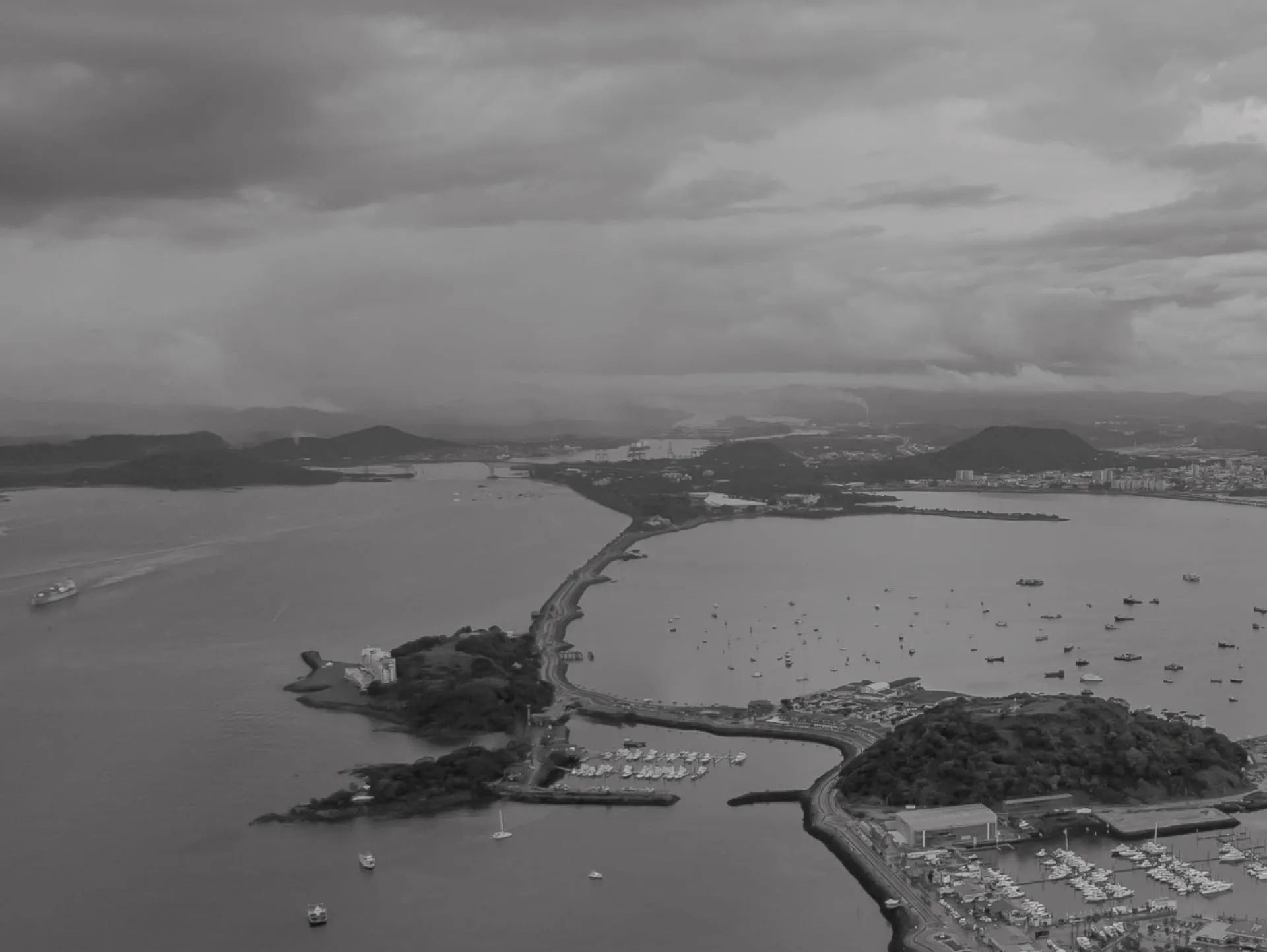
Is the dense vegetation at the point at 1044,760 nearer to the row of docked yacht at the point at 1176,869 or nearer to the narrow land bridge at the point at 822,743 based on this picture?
the narrow land bridge at the point at 822,743

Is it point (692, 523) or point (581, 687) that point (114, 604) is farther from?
point (692, 523)

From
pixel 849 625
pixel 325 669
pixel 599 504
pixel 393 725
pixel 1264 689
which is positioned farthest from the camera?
pixel 599 504

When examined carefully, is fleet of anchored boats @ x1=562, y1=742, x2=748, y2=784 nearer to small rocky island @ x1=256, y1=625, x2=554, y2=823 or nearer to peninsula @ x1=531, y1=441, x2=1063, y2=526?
small rocky island @ x1=256, y1=625, x2=554, y2=823

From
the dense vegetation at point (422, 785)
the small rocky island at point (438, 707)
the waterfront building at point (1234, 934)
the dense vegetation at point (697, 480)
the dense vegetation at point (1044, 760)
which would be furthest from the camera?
the dense vegetation at point (697, 480)

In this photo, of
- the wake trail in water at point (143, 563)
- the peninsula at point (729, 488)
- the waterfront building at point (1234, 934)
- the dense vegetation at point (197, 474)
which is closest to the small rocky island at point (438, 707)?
the waterfront building at point (1234, 934)

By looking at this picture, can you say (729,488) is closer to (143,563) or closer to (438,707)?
(143,563)

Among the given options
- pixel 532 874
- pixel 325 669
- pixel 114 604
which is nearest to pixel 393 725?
pixel 325 669

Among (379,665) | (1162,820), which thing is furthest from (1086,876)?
(379,665)
